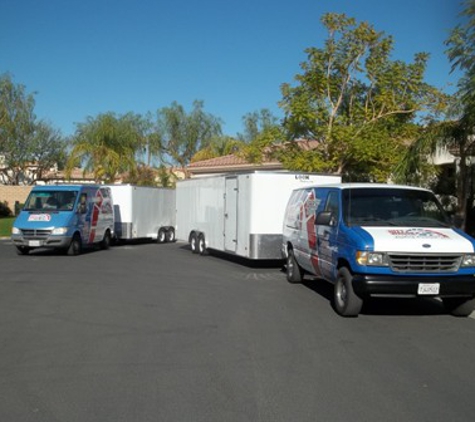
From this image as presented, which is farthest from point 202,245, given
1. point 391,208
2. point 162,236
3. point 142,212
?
point 391,208

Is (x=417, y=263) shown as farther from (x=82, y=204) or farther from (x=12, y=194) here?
(x=12, y=194)

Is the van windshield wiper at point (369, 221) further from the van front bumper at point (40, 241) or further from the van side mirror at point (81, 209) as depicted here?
the van side mirror at point (81, 209)

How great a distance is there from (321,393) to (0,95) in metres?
45.1

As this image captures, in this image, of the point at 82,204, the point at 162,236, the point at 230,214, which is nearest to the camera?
the point at 230,214

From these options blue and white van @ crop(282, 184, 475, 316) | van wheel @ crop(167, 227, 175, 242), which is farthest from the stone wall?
blue and white van @ crop(282, 184, 475, 316)

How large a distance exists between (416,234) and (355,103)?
42.5 ft

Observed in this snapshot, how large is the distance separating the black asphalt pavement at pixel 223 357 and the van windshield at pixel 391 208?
4.73 ft

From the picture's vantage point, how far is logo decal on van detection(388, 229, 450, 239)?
8.41 m

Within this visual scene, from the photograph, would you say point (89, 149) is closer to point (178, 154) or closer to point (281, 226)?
point (178, 154)

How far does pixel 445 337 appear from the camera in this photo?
7.69 metres

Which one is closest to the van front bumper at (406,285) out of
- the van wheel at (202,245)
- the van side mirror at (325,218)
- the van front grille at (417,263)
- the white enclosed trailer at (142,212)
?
the van front grille at (417,263)

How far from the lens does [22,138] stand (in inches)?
1860

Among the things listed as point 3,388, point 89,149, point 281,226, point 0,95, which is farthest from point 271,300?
point 0,95

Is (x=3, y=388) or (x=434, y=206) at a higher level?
(x=434, y=206)
